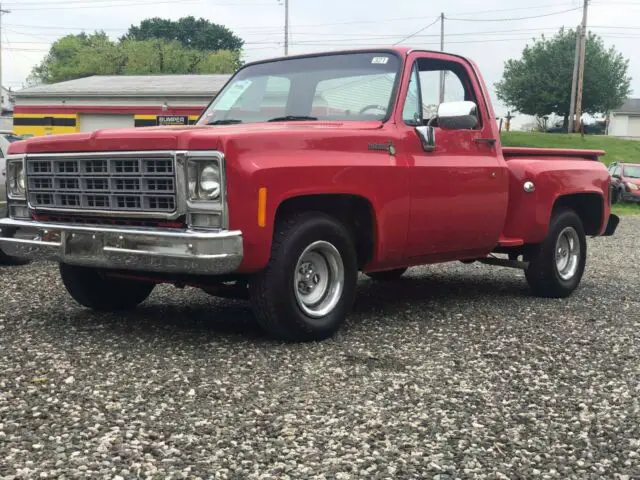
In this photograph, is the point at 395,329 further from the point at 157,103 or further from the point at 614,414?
the point at 157,103

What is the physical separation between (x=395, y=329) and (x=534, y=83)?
57.8 meters

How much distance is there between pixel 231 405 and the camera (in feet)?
12.7

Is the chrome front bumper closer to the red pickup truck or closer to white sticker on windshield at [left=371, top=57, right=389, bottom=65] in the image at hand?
the red pickup truck

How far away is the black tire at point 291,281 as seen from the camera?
15.9 feet

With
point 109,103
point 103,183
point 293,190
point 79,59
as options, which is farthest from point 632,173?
point 79,59

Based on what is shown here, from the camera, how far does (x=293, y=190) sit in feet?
15.9

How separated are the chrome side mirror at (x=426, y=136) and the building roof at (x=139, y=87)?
1044 inches

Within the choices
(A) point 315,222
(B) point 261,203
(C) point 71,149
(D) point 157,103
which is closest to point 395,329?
(A) point 315,222

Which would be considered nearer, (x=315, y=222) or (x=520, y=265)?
(x=315, y=222)

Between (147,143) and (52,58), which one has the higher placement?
(52,58)

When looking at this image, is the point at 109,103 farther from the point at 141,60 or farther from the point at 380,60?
the point at 141,60

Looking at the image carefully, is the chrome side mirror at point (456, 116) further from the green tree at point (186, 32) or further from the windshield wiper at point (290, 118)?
the green tree at point (186, 32)

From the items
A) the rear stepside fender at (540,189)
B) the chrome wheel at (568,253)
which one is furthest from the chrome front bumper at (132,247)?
the chrome wheel at (568,253)

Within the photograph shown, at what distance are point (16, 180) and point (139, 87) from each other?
99.8 ft
